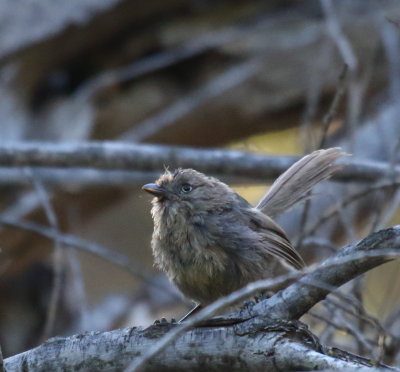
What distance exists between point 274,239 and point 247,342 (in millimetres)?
1454

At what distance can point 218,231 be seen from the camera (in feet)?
13.8

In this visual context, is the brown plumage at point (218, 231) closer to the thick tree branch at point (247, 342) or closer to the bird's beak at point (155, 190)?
the bird's beak at point (155, 190)

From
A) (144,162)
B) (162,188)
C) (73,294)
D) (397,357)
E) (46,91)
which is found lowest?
(397,357)

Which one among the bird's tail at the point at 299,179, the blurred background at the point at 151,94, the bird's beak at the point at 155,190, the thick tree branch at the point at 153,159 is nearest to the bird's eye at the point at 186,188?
the bird's beak at the point at 155,190

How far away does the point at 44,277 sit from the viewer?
7730mm

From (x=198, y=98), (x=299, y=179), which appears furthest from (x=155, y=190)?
(x=198, y=98)

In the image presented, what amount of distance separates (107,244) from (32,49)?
2.93 meters

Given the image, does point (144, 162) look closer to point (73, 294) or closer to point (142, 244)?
point (73, 294)

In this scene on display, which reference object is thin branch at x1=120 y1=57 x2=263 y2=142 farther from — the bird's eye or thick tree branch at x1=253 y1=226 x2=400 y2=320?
thick tree branch at x1=253 y1=226 x2=400 y2=320

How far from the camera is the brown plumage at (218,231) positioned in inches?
160

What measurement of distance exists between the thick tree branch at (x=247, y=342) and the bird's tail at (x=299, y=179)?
64.5 inches

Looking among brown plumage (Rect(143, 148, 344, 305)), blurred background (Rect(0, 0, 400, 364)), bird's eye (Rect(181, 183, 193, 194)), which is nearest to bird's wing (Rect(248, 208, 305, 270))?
brown plumage (Rect(143, 148, 344, 305))

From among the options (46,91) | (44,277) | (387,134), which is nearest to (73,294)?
(44,277)

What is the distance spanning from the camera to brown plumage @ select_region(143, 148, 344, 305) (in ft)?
13.3
